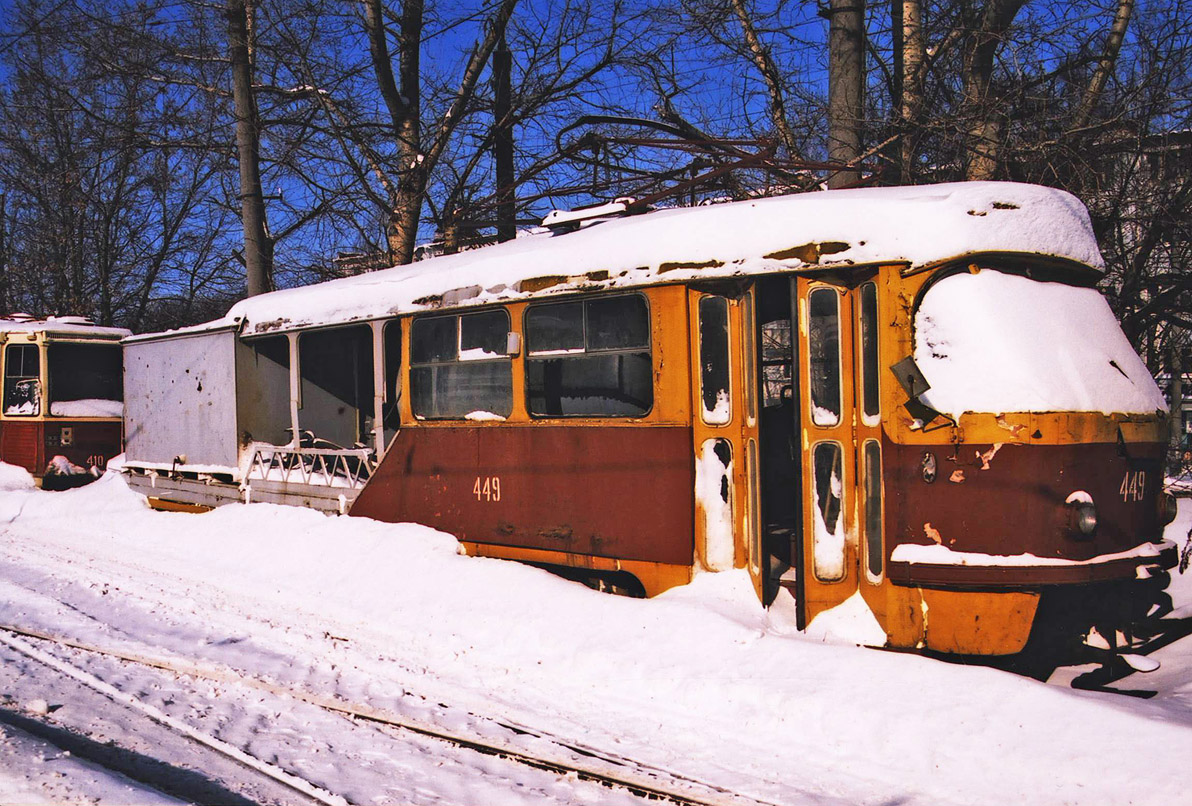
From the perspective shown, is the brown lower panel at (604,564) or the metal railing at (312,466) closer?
the brown lower panel at (604,564)

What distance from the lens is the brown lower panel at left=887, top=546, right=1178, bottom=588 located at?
542 cm

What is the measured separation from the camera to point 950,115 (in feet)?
34.9

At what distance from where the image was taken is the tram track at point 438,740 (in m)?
4.29

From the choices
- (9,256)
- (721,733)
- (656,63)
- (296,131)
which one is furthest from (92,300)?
(721,733)

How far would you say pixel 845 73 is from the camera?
1121 cm

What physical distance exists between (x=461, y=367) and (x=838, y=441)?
3661 mm

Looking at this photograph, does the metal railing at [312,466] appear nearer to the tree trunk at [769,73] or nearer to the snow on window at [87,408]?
the snow on window at [87,408]

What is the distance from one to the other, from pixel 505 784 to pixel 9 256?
3191 centimetres

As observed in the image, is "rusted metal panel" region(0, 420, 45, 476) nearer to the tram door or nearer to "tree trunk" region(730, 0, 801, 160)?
"tree trunk" region(730, 0, 801, 160)

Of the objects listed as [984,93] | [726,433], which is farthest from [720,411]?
[984,93]

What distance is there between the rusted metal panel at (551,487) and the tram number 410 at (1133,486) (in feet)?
8.94

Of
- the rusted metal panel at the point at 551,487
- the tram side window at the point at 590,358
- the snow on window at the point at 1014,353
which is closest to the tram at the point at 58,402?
the rusted metal panel at the point at 551,487

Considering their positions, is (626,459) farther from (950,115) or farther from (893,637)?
(950,115)

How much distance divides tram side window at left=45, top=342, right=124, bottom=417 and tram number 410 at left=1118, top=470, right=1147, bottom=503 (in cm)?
1580
